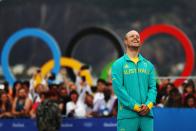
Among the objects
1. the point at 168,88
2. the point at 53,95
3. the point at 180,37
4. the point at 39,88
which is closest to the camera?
the point at 53,95

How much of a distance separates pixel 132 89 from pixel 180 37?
16.2 metres

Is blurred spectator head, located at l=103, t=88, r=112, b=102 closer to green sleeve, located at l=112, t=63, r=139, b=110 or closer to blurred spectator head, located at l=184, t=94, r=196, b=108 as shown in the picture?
blurred spectator head, located at l=184, t=94, r=196, b=108

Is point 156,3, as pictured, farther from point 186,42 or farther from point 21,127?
point 21,127

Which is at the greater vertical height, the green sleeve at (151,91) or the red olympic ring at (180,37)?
the red olympic ring at (180,37)

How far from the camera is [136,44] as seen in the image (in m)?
12.7

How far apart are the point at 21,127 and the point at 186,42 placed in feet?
33.7

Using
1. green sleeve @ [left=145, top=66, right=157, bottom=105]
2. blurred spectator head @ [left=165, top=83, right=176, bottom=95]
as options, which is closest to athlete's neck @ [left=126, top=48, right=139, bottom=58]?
green sleeve @ [left=145, top=66, right=157, bottom=105]

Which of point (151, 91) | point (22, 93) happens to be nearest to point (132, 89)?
point (151, 91)

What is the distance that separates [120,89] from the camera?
12703 mm

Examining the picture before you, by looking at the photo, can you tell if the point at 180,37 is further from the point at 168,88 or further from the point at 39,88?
the point at 39,88

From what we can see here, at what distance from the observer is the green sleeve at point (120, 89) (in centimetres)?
1259

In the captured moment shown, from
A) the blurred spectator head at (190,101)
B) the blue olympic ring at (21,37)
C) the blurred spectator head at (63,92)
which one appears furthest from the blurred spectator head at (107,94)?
the blue olympic ring at (21,37)

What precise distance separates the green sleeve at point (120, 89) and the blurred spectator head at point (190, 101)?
231 inches

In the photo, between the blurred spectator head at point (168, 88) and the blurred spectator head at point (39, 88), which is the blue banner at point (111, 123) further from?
the blurred spectator head at point (168, 88)
